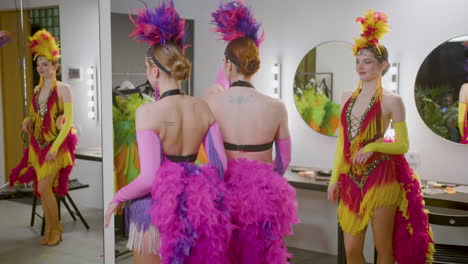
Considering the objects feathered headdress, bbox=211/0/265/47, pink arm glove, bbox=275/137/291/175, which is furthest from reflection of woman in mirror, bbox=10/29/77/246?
pink arm glove, bbox=275/137/291/175

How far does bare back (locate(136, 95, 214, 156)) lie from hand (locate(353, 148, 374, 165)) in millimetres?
920

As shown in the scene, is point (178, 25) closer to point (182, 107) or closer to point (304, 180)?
point (182, 107)

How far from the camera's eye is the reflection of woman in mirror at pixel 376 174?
2.77m

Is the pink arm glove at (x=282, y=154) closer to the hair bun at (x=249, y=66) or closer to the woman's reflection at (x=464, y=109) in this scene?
the hair bun at (x=249, y=66)

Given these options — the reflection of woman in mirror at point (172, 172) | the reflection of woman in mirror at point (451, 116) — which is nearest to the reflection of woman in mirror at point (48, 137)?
the reflection of woman in mirror at point (172, 172)

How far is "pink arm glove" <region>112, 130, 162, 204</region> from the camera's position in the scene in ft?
7.42

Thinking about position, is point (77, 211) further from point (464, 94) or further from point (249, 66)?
point (464, 94)

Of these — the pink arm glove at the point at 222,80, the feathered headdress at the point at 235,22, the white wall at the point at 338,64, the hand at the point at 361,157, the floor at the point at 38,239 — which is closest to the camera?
the feathered headdress at the point at 235,22

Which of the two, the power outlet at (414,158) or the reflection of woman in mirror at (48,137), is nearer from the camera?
the reflection of woman in mirror at (48,137)

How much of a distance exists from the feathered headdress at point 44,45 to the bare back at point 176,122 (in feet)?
2.91

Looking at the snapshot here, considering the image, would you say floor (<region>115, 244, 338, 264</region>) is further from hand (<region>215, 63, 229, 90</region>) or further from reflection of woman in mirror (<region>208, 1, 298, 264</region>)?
hand (<region>215, 63, 229, 90</region>)

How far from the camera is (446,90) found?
3.15m

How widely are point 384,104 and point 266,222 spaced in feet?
3.13

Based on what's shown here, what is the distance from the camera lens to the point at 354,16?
3.35 meters
